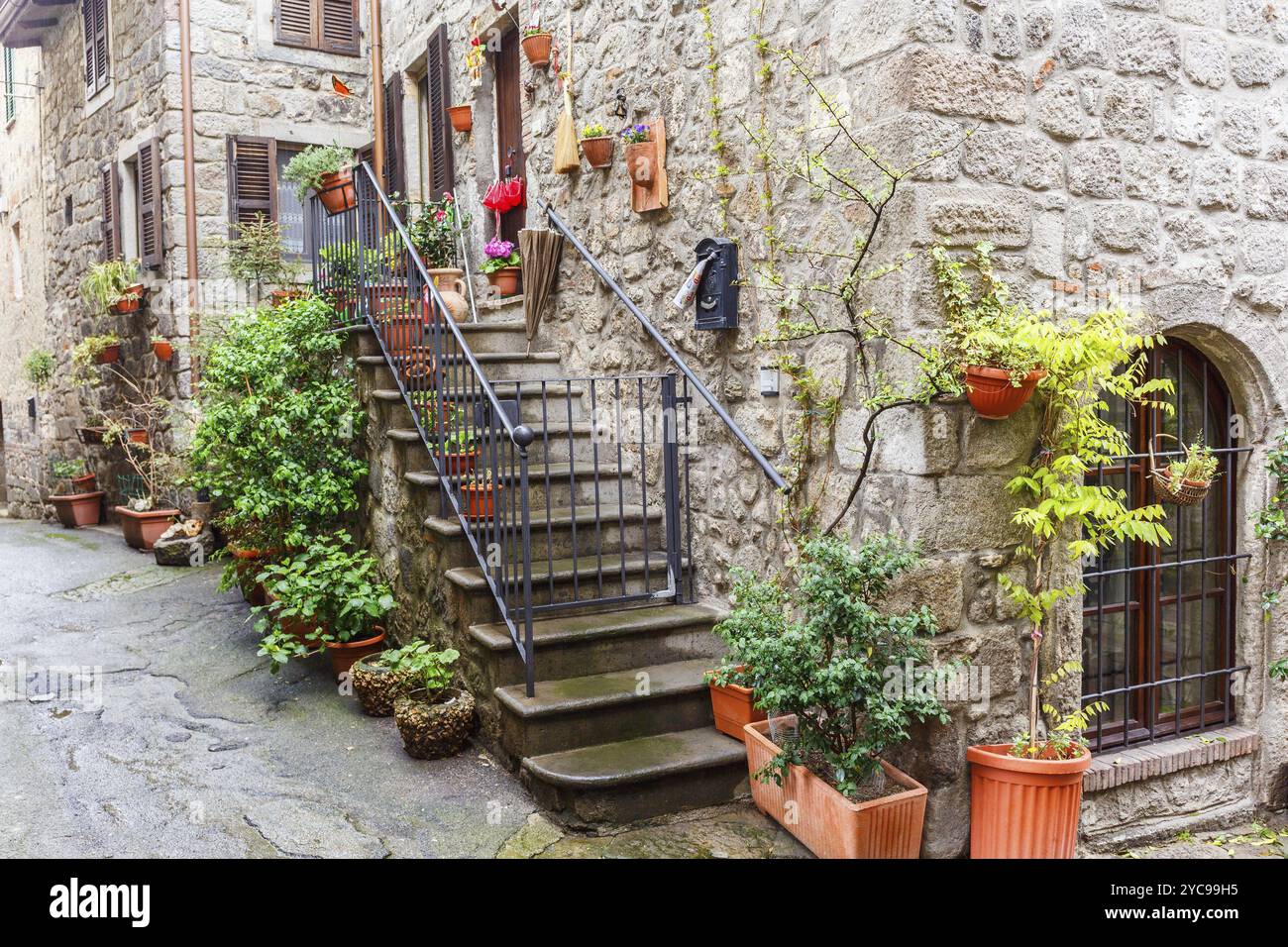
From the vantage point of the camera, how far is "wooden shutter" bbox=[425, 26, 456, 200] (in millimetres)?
7500

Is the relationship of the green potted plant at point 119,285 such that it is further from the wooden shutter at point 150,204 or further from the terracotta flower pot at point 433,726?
the terracotta flower pot at point 433,726

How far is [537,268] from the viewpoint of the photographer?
5.98 metres

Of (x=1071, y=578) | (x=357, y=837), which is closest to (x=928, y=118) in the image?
(x=1071, y=578)

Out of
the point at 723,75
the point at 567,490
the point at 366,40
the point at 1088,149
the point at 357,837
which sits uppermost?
the point at 366,40

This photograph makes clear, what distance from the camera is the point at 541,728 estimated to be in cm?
396

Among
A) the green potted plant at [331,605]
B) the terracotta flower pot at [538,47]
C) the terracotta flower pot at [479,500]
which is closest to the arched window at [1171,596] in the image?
the terracotta flower pot at [479,500]

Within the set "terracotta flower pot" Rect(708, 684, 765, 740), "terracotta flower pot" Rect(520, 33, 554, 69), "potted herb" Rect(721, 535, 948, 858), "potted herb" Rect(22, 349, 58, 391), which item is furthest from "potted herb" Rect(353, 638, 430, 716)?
"potted herb" Rect(22, 349, 58, 391)

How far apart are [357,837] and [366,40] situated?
25.3 feet

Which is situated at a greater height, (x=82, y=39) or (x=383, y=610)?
(x=82, y=39)

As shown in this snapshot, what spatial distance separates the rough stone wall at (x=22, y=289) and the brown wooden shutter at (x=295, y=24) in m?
4.71

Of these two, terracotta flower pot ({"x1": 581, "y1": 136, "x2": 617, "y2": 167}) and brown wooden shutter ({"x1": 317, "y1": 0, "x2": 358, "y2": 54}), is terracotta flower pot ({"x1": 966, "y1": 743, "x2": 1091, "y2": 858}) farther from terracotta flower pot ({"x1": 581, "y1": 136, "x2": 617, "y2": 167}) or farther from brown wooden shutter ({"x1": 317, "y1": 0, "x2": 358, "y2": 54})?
brown wooden shutter ({"x1": 317, "y1": 0, "x2": 358, "y2": 54})

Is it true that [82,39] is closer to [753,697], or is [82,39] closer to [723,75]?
[723,75]

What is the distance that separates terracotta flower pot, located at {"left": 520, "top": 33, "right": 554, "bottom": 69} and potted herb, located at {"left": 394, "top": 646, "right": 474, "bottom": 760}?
3.44 metres
